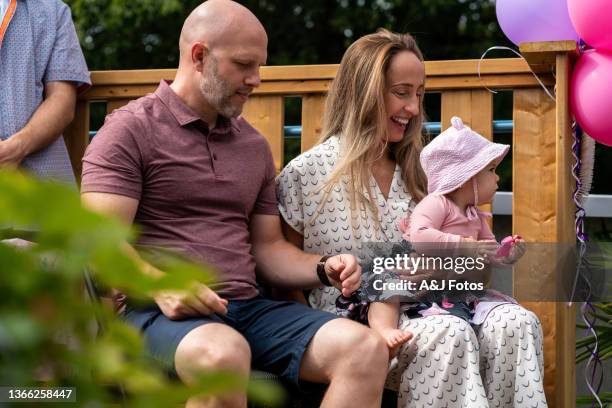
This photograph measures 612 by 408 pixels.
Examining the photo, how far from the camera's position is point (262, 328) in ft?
7.70

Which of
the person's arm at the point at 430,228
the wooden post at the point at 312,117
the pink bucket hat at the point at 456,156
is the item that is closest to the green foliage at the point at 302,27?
the wooden post at the point at 312,117

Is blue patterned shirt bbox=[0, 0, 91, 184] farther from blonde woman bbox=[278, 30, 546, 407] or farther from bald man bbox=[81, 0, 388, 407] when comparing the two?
blonde woman bbox=[278, 30, 546, 407]

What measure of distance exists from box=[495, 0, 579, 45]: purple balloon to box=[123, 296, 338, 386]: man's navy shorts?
0.99m

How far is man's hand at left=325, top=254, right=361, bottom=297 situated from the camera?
2361 millimetres

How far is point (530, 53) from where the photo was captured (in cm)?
253

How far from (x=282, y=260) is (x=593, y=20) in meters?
0.99

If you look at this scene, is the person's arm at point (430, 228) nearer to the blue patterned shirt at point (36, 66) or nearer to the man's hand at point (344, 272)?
the man's hand at point (344, 272)

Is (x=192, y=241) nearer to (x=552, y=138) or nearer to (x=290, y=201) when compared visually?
(x=290, y=201)

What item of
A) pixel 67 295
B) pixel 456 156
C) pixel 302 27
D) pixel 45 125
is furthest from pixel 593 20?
pixel 302 27

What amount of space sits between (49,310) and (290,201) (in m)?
2.39

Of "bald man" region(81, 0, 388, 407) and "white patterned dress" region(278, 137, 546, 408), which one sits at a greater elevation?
"bald man" region(81, 0, 388, 407)

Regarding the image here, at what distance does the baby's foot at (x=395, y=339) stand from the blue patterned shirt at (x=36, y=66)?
1.08 meters

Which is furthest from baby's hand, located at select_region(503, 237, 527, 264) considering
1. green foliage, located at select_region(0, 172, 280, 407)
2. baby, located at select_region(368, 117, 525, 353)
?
green foliage, located at select_region(0, 172, 280, 407)

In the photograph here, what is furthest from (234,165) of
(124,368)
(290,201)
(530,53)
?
(124,368)
